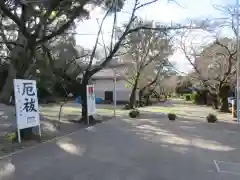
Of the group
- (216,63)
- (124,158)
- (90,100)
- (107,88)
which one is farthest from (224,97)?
(124,158)

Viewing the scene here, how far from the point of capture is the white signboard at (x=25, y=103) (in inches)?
429

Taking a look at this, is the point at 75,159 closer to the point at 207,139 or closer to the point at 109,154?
the point at 109,154

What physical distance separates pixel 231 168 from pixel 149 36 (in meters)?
26.1

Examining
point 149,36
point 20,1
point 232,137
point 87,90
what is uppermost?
point 149,36

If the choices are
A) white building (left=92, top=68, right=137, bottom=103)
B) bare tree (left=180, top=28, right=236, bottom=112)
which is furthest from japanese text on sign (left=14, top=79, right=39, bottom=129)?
white building (left=92, top=68, right=137, bottom=103)

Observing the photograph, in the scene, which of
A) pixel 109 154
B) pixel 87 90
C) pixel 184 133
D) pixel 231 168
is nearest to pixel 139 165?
pixel 109 154

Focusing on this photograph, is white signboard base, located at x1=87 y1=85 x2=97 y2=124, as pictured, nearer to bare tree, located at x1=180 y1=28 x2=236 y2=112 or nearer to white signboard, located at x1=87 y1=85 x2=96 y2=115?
white signboard, located at x1=87 y1=85 x2=96 y2=115

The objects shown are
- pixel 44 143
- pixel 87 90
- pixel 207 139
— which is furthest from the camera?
pixel 87 90

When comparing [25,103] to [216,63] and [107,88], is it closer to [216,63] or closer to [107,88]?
[216,63]

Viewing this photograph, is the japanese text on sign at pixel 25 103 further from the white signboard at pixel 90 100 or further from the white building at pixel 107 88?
the white building at pixel 107 88

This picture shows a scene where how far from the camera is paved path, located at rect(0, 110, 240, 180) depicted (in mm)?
7176

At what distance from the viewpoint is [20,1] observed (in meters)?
9.52

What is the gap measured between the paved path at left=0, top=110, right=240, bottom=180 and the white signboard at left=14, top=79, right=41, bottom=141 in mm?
1081

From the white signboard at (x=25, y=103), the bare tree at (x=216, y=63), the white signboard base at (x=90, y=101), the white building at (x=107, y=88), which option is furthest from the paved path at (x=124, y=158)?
the white building at (x=107, y=88)
